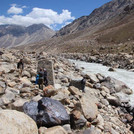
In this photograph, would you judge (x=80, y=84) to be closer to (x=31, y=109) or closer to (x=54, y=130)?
(x=31, y=109)

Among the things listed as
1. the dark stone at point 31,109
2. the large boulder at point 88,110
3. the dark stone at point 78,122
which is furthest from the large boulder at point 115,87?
the dark stone at point 31,109

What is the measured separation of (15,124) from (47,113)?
1501 millimetres

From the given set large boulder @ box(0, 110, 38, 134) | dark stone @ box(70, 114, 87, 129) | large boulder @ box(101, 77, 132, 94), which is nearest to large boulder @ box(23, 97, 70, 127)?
dark stone @ box(70, 114, 87, 129)

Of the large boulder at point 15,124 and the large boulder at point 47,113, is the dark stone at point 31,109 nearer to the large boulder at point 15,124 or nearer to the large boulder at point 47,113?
the large boulder at point 47,113

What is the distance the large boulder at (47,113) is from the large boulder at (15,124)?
0.85 metres

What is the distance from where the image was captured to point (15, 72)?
1167cm

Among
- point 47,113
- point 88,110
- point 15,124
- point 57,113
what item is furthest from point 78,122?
point 15,124

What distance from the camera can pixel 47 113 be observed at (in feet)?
18.7

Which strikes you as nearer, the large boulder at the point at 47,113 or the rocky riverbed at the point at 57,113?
the rocky riverbed at the point at 57,113

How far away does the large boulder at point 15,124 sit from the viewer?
414cm

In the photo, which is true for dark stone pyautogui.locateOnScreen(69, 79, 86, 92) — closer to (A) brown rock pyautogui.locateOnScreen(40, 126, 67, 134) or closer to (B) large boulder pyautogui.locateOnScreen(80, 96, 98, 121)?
(B) large boulder pyautogui.locateOnScreen(80, 96, 98, 121)

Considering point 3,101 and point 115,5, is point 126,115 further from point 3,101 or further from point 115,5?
point 115,5

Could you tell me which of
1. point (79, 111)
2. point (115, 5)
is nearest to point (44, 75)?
point (79, 111)

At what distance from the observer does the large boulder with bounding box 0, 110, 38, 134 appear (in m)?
4.14
